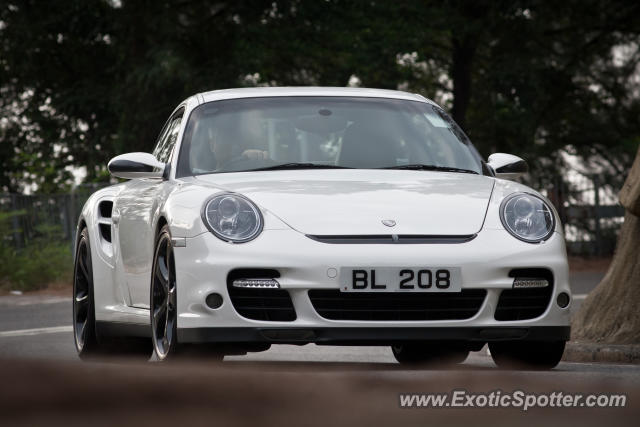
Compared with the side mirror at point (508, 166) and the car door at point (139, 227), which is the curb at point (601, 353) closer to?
the side mirror at point (508, 166)

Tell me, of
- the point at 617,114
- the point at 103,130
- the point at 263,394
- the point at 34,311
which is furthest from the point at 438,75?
the point at 263,394

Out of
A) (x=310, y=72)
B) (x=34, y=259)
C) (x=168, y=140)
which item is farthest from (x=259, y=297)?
(x=310, y=72)

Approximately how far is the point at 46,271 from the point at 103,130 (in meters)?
10.2

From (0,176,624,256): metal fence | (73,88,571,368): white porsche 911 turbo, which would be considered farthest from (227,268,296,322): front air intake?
(0,176,624,256): metal fence

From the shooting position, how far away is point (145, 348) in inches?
319

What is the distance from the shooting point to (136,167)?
703 cm

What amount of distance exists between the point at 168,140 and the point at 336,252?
2.42 metres

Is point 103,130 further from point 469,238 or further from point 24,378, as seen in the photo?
→ point 24,378

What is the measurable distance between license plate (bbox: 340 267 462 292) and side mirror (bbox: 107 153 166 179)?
171 centimetres

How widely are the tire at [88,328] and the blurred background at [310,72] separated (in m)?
13.6

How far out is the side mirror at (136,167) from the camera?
6.97 m

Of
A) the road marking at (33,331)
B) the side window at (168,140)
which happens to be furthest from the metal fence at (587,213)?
the side window at (168,140)

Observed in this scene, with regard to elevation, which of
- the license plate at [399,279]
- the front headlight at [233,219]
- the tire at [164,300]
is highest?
the front headlight at [233,219]

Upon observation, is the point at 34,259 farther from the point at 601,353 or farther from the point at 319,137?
the point at 319,137
